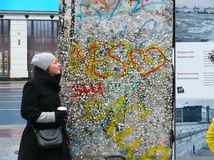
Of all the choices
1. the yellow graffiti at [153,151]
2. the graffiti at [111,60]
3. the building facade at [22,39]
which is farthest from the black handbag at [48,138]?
the building facade at [22,39]

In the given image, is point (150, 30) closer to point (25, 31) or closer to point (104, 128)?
point (104, 128)

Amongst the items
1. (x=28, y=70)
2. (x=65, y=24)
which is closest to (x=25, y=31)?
(x=28, y=70)

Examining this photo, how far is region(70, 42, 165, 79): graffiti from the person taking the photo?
4621 millimetres

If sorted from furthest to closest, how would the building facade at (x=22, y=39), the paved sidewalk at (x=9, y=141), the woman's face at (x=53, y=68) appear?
the building facade at (x=22, y=39), the paved sidewalk at (x=9, y=141), the woman's face at (x=53, y=68)

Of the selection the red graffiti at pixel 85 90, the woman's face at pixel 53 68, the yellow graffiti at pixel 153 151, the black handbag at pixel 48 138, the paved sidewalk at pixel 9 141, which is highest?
the woman's face at pixel 53 68

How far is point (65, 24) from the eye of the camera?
4.59 metres

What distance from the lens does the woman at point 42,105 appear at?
12.7ft

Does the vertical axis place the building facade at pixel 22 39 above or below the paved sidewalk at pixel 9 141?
above

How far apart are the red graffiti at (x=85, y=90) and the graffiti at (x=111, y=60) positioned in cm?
12

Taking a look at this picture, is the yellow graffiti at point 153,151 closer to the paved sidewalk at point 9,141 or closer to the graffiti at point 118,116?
the graffiti at point 118,116

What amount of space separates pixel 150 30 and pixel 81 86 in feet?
3.05

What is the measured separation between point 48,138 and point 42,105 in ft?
0.97

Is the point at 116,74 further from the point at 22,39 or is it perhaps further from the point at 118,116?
the point at 22,39

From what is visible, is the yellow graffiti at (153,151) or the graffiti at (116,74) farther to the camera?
the yellow graffiti at (153,151)
